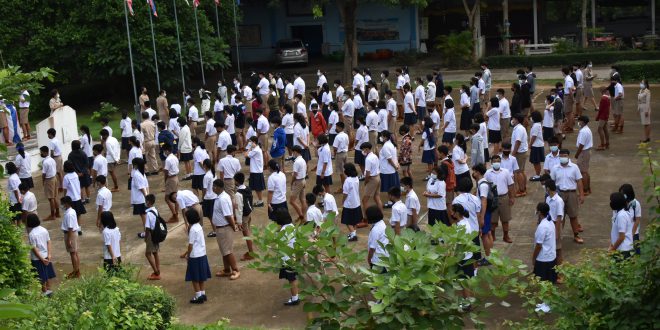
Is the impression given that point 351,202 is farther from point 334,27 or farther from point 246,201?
point 334,27

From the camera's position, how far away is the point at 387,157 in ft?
46.3

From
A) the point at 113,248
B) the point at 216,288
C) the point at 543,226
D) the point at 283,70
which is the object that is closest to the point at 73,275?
the point at 113,248

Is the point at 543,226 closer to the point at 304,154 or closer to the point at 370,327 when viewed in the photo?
the point at 370,327

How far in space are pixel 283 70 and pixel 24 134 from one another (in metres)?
13.1

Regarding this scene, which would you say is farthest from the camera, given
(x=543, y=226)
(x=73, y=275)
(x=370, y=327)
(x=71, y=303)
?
(x=73, y=275)

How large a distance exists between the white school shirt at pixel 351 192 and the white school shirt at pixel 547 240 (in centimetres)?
332

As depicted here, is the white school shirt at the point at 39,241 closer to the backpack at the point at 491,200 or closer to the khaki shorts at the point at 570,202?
the backpack at the point at 491,200

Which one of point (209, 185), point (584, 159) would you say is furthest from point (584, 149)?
point (209, 185)

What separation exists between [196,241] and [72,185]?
419 centimetres

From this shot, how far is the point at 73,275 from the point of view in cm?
1276

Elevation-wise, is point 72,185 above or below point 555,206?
above

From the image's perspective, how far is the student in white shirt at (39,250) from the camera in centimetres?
1173

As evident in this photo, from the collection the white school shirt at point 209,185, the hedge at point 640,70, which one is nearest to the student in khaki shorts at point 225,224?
the white school shirt at point 209,185

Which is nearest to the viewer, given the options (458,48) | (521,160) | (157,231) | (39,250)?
(39,250)
